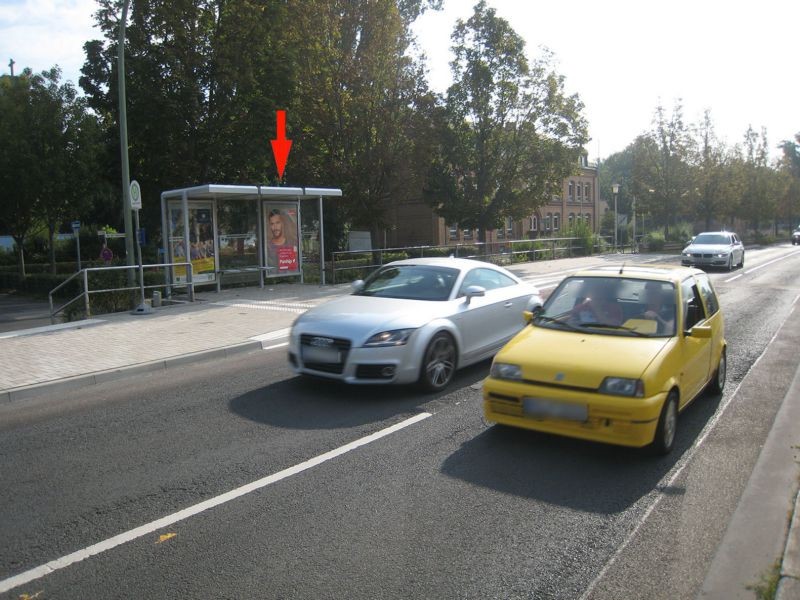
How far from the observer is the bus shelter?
681 inches

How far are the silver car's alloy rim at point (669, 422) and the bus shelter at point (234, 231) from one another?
13.1 m

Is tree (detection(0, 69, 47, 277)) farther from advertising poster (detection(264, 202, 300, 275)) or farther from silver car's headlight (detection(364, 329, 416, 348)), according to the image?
silver car's headlight (detection(364, 329, 416, 348))

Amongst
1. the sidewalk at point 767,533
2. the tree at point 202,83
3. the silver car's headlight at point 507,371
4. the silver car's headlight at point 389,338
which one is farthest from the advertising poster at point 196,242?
the sidewalk at point 767,533

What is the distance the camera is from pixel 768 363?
9.13m

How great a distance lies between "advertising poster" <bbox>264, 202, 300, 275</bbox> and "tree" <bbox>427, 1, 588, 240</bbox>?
13.7m

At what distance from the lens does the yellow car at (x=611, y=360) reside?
513cm

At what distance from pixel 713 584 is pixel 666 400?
6.50 ft

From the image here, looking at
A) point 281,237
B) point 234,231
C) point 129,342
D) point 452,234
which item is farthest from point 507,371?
point 452,234

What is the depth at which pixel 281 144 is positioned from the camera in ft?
82.8

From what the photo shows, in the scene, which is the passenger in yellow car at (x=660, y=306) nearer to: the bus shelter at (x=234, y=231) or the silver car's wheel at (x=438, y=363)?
the silver car's wheel at (x=438, y=363)

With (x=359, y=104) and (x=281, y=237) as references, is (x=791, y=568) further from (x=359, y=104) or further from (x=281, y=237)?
(x=359, y=104)

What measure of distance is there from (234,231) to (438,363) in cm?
1279

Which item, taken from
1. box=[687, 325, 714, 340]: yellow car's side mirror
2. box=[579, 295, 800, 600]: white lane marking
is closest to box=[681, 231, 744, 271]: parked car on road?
box=[579, 295, 800, 600]: white lane marking

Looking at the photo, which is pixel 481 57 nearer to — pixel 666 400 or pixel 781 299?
pixel 781 299
